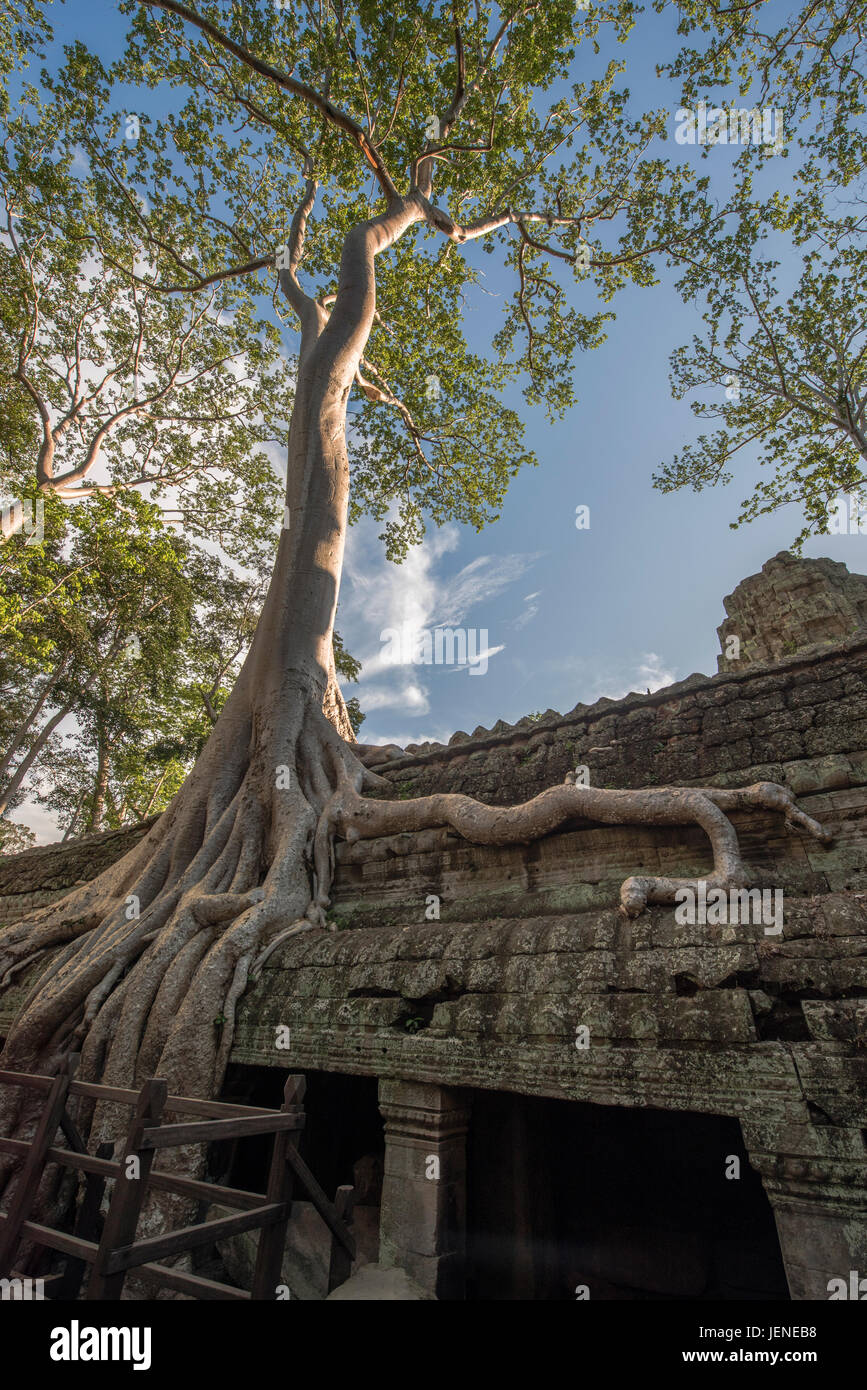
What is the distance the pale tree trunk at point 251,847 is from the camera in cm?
389

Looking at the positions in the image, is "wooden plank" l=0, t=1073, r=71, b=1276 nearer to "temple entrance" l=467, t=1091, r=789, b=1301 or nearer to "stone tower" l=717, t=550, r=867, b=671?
"temple entrance" l=467, t=1091, r=789, b=1301

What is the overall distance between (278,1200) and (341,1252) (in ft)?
2.33

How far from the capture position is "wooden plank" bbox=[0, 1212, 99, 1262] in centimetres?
227

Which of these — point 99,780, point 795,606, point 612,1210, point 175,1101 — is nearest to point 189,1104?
point 175,1101

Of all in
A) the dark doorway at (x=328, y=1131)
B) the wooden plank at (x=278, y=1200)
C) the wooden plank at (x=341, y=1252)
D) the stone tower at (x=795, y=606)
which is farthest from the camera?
the stone tower at (x=795, y=606)

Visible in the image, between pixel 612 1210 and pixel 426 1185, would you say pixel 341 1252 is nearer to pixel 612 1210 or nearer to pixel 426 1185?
pixel 426 1185

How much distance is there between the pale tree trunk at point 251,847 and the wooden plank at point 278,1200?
126 centimetres

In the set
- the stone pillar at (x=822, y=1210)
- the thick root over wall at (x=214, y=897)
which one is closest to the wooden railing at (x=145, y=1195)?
the thick root over wall at (x=214, y=897)

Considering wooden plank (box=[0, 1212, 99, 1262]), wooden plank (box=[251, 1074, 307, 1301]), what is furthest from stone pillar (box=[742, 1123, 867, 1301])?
wooden plank (box=[0, 1212, 99, 1262])

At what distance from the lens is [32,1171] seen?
106 inches

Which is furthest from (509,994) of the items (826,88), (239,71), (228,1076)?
(239,71)

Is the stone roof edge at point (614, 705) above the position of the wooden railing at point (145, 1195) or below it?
above

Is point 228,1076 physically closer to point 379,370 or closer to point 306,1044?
point 306,1044

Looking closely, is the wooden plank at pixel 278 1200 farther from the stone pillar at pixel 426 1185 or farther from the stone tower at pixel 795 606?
the stone tower at pixel 795 606
